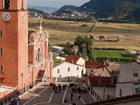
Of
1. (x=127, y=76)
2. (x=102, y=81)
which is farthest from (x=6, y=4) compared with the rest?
(x=127, y=76)

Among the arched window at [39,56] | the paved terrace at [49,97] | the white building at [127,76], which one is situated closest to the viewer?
→ the paved terrace at [49,97]

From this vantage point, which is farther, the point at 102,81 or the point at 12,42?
the point at 102,81

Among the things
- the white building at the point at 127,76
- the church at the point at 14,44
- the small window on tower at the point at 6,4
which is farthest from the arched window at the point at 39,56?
the white building at the point at 127,76

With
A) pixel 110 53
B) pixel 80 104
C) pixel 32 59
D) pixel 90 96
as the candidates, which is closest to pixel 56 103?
pixel 80 104

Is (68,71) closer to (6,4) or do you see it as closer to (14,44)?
(14,44)

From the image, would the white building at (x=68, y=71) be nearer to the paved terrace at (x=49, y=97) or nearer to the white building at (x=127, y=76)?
the paved terrace at (x=49, y=97)

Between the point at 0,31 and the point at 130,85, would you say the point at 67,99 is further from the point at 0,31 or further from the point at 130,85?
the point at 0,31
